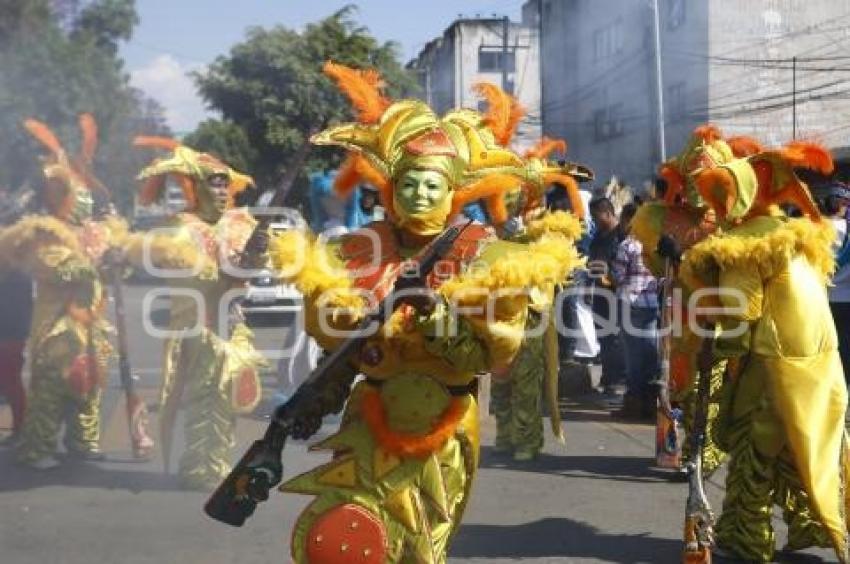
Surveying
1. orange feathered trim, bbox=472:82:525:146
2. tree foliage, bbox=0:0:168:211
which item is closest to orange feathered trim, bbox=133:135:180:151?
tree foliage, bbox=0:0:168:211

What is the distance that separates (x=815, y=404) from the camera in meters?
4.50

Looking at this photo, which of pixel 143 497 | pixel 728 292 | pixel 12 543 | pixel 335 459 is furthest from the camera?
pixel 143 497

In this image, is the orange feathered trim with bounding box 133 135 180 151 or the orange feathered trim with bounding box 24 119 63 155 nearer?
the orange feathered trim with bounding box 133 135 180 151

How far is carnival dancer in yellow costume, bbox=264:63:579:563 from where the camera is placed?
3223 millimetres

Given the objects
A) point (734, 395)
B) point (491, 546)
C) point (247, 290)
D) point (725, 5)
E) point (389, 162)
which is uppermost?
point (725, 5)

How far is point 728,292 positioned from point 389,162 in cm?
151

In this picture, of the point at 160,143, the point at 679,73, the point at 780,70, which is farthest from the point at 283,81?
the point at 780,70

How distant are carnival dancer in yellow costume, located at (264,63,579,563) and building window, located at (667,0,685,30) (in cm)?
436

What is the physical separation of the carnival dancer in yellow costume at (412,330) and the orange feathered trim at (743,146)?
6.04ft

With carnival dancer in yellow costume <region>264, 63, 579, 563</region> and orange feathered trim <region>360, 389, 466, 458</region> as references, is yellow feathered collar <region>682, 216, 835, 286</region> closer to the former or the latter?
carnival dancer in yellow costume <region>264, 63, 579, 563</region>

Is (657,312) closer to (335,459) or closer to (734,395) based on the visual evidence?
(734,395)

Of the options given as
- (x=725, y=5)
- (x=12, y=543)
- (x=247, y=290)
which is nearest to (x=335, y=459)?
(x=12, y=543)

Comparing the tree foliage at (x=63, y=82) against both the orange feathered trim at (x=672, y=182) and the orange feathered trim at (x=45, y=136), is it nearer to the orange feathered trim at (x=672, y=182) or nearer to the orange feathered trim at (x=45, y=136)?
the orange feathered trim at (x=45, y=136)

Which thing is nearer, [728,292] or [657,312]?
[728,292]
